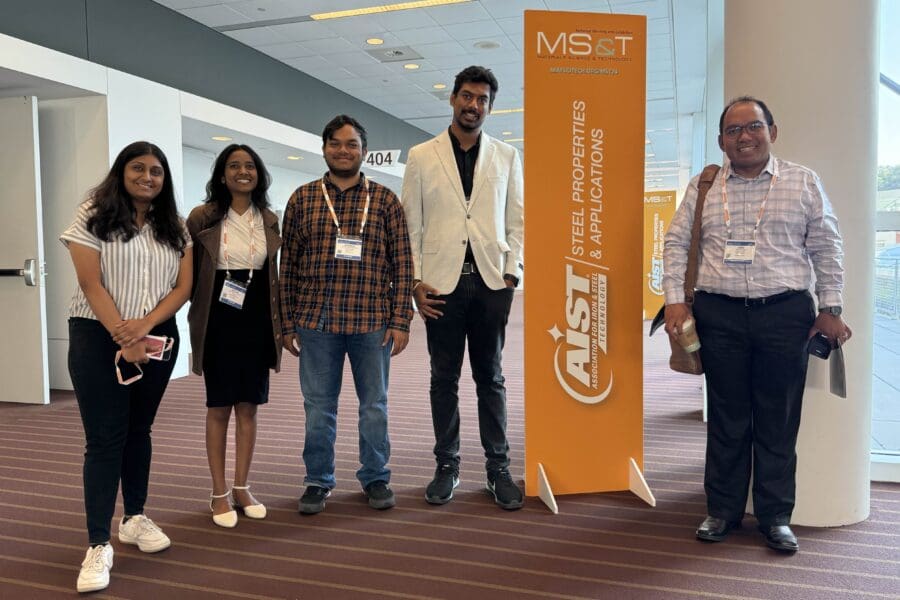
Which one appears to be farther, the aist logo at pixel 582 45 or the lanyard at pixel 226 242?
the aist logo at pixel 582 45

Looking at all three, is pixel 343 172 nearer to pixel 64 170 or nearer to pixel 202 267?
pixel 202 267

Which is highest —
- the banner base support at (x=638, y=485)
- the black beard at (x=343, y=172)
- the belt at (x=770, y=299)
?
the black beard at (x=343, y=172)

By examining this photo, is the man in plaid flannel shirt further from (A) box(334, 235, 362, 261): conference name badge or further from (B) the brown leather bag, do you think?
(B) the brown leather bag

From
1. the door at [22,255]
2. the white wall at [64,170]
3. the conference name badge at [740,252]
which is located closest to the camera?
the conference name badge at [740,252]

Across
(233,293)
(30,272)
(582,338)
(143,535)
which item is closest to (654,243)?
(30,272)

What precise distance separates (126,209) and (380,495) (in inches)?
58.6

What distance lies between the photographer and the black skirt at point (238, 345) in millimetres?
2666

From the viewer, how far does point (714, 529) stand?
2586 mm

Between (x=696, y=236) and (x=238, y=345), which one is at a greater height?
(x=696, y=236)

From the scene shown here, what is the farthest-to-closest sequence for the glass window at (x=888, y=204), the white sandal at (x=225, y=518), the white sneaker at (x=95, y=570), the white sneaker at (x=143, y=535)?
1. the glass window at (x=888, y=204)
2. the white sandal at (x=225, y=518)
3. the white sneaker at (x=143, y=535)
4. the white sneaker at (x=95, y=570)

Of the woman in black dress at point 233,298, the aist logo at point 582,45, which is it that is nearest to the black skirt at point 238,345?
the woman in black dress at point 233,298

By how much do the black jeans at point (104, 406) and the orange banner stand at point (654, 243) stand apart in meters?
10.0

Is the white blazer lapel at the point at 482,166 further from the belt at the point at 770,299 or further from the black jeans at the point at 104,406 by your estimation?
the black jeans at the point at 104,406

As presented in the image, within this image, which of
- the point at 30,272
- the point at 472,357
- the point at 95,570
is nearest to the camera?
the point at 95,570
